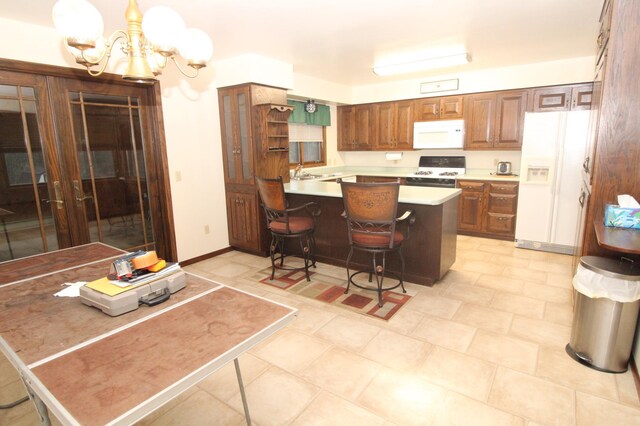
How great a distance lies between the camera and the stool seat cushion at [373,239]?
2953 millimetres

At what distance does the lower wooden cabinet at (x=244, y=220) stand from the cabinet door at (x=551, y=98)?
399 cm

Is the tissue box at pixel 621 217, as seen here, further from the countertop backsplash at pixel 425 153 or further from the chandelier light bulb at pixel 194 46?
the countertop backsplash at pixel 425 153

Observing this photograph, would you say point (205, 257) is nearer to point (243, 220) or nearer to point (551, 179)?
point (243, 220)

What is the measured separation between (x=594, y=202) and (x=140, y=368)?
2.78 meters

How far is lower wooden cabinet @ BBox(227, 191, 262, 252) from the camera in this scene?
14.4 feet

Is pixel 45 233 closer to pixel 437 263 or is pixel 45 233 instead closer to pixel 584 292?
pixel 437 263

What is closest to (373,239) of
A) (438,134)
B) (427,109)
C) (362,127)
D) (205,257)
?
(205,257)

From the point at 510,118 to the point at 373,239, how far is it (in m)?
3.33

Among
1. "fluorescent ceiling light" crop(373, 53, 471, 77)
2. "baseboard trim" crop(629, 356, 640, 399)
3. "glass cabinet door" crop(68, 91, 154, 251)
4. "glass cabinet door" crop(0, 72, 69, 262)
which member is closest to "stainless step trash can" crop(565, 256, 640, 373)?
"baseboard trim" crop(629, 356, 640, 399)

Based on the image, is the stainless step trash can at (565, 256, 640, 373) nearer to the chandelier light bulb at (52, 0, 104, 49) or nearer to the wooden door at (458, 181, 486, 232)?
the wooden door at (458, 181, 486, 232)

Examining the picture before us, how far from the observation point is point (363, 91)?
247 inches

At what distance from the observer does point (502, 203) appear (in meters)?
4.83

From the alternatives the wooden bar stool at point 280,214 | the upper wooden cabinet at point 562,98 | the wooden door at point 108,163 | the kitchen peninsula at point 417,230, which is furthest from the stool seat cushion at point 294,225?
the upper wooden cabinet at point 562,98

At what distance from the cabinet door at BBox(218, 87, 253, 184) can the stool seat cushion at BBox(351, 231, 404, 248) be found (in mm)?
1844
